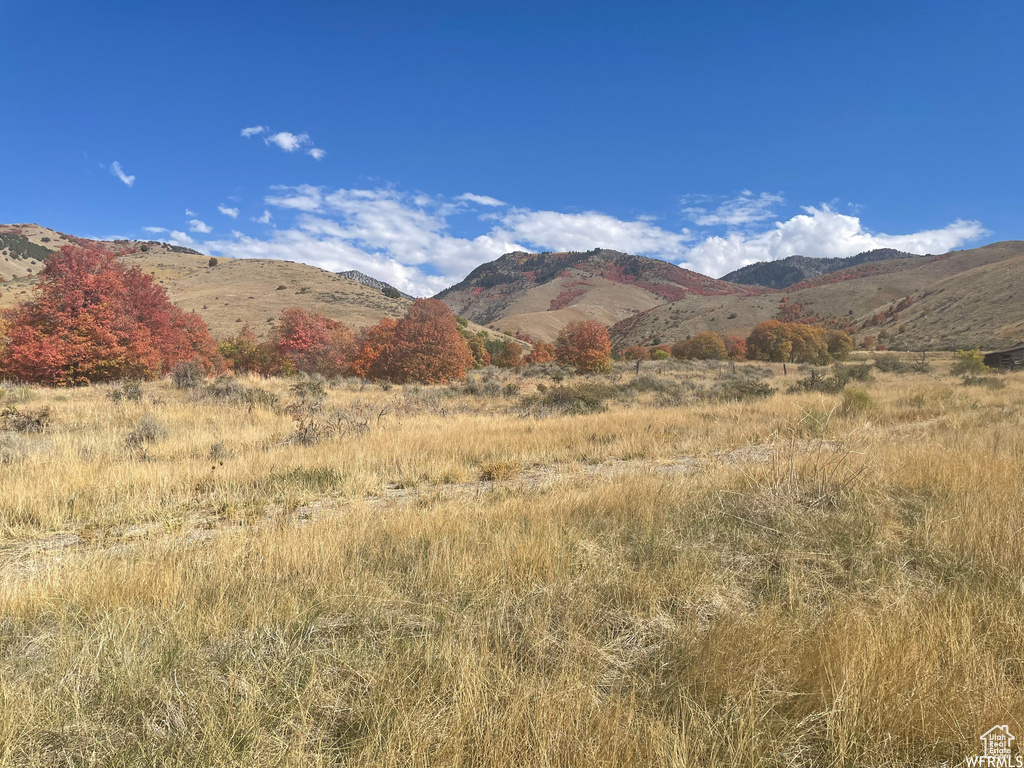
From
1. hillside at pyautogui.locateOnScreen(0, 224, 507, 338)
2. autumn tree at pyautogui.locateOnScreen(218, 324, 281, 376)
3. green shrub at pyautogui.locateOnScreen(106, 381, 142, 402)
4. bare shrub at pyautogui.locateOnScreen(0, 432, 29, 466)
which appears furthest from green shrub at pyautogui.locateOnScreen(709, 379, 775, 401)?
hillside at pyautogui.locateOnScreen(0, 224, 507, 338)

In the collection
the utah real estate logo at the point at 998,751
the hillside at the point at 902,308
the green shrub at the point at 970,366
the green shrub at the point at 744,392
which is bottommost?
the utah real estate logo at the point at 998,751

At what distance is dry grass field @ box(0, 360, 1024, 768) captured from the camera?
6.86 feet

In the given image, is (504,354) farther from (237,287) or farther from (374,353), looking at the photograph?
(237,287)

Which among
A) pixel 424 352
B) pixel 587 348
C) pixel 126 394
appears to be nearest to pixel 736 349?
pixel 587 348

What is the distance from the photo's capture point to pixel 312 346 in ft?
139

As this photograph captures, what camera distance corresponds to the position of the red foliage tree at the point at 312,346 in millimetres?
38781

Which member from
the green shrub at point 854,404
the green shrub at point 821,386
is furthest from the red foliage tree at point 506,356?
the green shrub at point 854,404

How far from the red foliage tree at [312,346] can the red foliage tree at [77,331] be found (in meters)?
13.1

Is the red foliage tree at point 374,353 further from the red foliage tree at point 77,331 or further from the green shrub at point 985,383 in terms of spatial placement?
the green shrub at point 985,383

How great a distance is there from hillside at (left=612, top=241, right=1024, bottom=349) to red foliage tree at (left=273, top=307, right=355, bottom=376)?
72984mm

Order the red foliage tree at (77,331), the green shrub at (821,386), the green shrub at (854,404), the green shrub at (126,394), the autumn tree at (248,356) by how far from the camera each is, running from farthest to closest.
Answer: the autumn tree at (248,356) → the red foliage tree at (77,331) → the green shrub at (821,386) → the green shrub at (126,394) → the green shrub at (854,404)

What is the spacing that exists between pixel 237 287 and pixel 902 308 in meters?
140

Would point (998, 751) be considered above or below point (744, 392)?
below

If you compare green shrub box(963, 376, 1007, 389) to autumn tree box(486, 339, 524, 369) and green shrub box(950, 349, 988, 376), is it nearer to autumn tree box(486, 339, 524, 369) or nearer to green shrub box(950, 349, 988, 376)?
green shrub box(950, 349, 988, 376)
